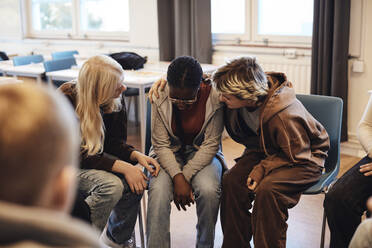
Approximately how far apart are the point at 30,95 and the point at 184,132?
150cm

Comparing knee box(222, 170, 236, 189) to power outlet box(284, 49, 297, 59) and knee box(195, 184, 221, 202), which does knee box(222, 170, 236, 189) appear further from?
power outlet box(284, 49, 297, 59)

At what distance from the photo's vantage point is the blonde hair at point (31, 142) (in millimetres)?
667

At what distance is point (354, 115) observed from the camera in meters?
3.71

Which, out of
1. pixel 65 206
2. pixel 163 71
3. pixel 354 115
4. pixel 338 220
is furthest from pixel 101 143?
pixel 354 115

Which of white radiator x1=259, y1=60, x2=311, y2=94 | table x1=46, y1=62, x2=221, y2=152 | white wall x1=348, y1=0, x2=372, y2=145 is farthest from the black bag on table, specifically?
white wall x1=348, y1=0, x2=372, y2=145

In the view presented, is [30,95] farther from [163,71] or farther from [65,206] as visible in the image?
[163,71]

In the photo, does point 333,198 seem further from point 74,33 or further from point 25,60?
point 74,33

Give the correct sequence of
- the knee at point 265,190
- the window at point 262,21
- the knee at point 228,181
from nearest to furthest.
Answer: the knee at point 265,190, the knee at point 228,181, the window at point 262,21

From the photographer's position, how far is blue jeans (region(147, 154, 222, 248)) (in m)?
2.03

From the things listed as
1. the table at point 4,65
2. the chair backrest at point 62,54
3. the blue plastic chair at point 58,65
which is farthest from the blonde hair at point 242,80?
the chair backrest at point 62,54

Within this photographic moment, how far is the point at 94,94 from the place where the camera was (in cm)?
204

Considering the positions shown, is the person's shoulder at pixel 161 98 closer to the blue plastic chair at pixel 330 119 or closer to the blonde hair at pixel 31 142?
the blue plastic chair at pixel 330 119

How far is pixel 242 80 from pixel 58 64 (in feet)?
8.05

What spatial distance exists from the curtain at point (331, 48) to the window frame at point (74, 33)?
2022 millimetres
